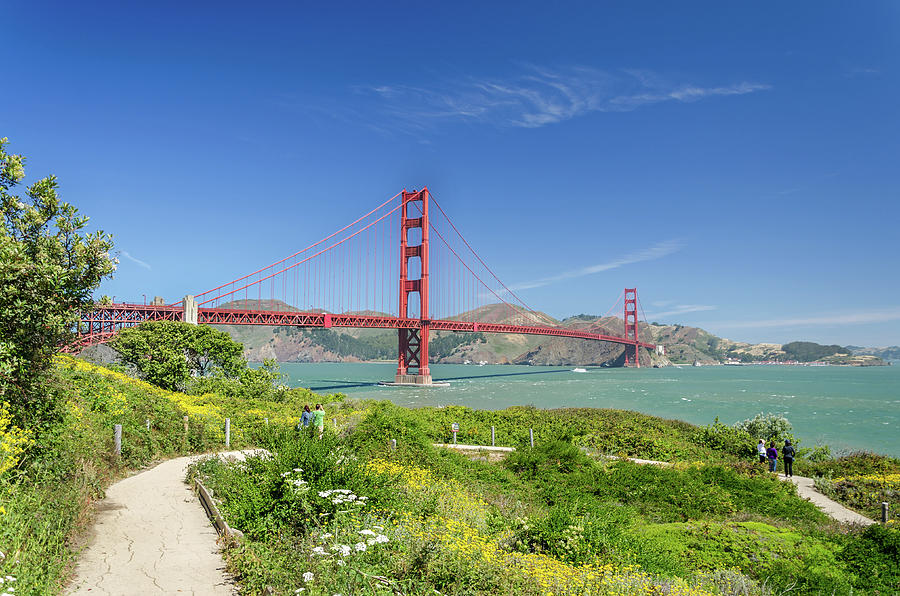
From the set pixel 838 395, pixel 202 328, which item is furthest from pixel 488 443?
pixel 838 395

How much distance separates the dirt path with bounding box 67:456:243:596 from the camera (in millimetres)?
7211

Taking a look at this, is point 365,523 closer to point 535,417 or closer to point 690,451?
point 690,451

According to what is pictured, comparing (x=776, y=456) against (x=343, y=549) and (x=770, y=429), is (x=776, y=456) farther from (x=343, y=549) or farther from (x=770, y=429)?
(x=343, y=549)

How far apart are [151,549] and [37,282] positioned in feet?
14.4

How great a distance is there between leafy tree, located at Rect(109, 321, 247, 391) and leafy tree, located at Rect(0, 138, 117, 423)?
89.1ft

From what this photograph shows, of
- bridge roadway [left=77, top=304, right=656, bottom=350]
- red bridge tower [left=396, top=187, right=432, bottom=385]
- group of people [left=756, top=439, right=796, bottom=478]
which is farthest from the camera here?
red bridge tower [left=396, top=187, right=432, bottom=385]

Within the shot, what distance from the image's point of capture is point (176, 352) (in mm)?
36188

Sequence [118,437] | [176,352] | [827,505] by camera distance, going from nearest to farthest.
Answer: [118,437]
[827,505]
[176,352]

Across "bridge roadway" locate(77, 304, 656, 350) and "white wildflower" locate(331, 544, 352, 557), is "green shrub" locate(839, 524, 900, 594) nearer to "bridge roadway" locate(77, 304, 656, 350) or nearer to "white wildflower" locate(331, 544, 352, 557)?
"white wildflower" locate(331, 544, 352, 557)

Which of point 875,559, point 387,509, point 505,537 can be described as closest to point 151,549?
point 387,509

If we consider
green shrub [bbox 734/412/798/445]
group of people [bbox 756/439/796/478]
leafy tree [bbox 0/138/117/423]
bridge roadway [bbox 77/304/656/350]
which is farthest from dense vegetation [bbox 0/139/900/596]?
bridge roadway [bbox 77/304/656/350]

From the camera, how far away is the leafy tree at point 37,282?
8.41 meters

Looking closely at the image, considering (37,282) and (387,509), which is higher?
(37,282)

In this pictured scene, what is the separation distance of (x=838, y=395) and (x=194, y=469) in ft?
294
